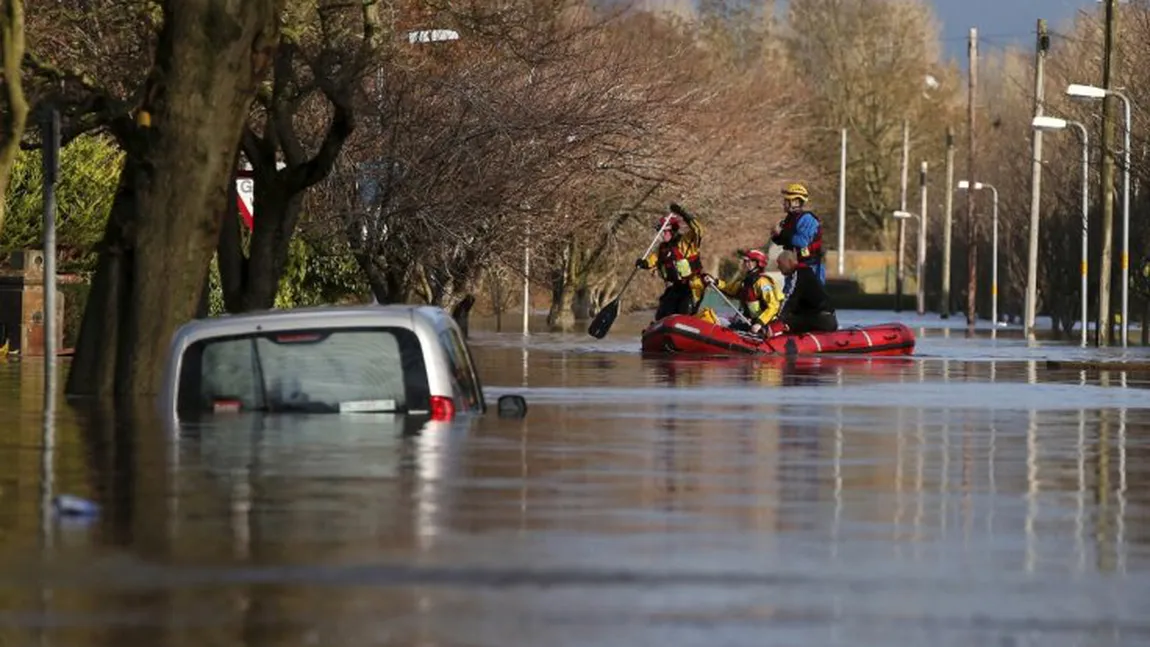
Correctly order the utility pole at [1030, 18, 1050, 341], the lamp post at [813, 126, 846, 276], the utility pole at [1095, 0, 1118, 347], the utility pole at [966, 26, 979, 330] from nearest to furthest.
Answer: the utility pole at [1095, 0, 1118, 347] < the utility pole at [1030, 18, 1050, 341] < the utility pole at [966, 26, 979, 330] < the lamp post at [813, 126, 846, 276]

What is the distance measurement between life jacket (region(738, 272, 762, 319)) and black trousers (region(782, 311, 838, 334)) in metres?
0.90

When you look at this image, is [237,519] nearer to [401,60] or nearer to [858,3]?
[401,60]

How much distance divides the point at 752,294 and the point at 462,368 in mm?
24451

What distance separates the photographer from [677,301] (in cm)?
4766

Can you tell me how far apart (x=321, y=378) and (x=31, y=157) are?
84.2ft

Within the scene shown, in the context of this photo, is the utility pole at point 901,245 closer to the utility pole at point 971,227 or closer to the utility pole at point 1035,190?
the utility pole at point 971,227

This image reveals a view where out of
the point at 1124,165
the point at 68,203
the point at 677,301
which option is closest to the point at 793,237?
the point at 677,301

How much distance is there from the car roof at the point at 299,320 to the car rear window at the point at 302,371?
51 millimetres

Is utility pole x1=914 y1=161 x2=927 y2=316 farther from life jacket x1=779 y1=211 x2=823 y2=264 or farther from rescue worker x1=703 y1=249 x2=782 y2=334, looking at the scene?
rescue worker x1=703 y1=249 x2=782 y2=334

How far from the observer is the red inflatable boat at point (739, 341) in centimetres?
4328

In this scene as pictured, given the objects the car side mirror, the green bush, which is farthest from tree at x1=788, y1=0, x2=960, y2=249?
the car side mirror

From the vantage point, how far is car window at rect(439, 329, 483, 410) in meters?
18.9

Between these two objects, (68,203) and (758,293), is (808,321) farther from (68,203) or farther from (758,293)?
(68,203)

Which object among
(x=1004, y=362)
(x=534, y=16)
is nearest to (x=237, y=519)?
(x=534, y=16)
